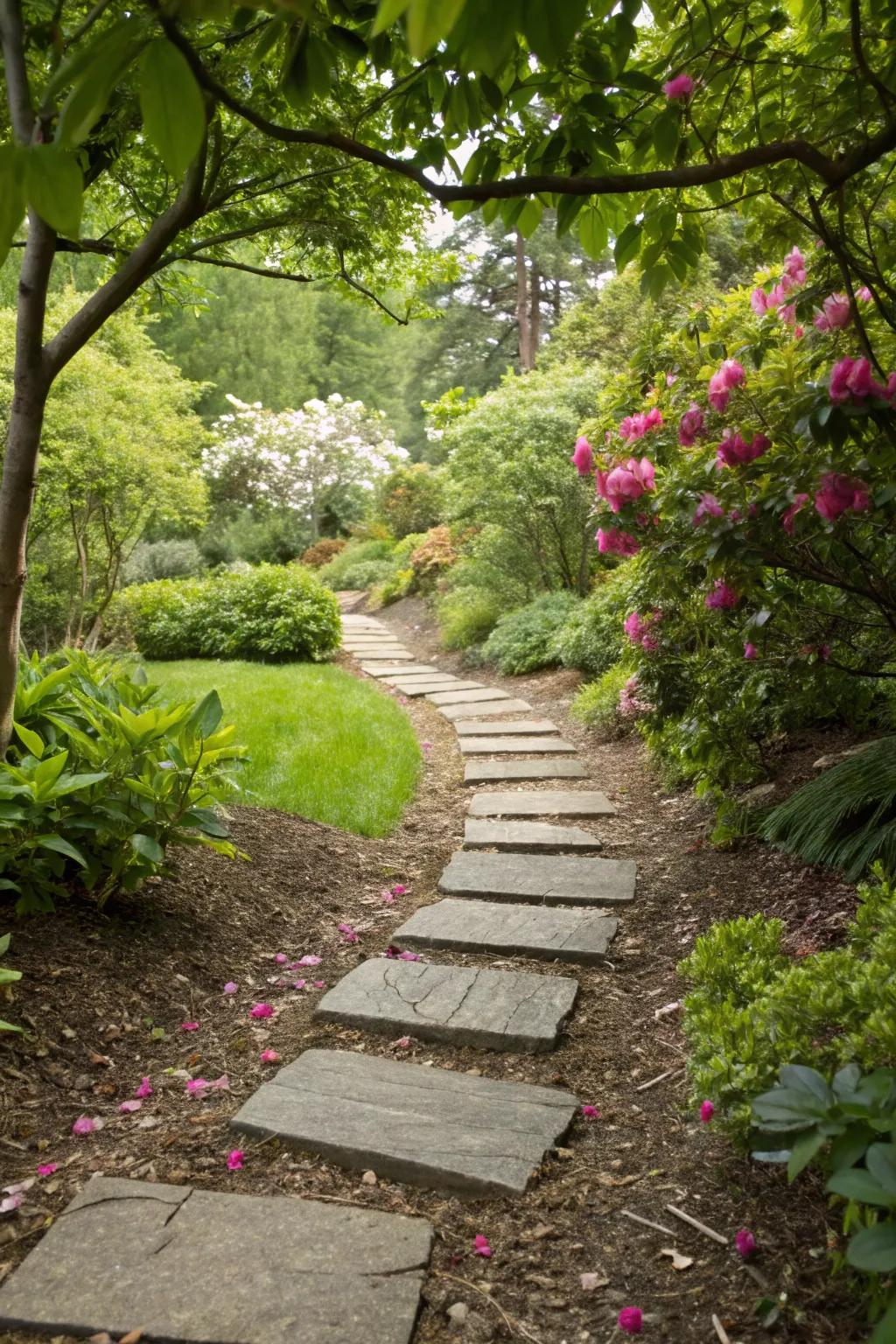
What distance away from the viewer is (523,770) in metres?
4.88

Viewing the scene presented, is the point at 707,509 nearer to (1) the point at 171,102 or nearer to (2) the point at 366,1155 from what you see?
(2) the point at 366,1155

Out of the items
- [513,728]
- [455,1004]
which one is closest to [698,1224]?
[455,1004]

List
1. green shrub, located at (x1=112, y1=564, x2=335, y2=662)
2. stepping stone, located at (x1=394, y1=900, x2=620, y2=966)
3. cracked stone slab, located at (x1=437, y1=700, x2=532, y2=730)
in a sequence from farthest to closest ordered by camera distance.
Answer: green shrub, located at (x1=112, y1=564, x2=335, y2=662) < cracked stone slab, located at (x1=437, y1=700, x2=532, y2=730) < stepping stone, located at (x1=394, y1=900, x2=620, y2=966)

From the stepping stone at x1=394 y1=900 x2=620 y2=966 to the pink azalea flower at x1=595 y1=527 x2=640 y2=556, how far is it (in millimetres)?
1465

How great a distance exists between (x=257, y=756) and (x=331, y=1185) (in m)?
3.21

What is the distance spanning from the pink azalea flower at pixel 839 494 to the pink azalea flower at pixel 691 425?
77 cm

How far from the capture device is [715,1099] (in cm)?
157

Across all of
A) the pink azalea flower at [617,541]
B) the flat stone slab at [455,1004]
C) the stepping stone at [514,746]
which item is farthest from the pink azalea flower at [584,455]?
the stepping stone at [514,746]

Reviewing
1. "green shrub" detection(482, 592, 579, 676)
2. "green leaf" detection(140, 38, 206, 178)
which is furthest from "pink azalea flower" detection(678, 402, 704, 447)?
"green shrub" detection(482, 592, 579, 676)

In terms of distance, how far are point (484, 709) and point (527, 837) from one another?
117 inches

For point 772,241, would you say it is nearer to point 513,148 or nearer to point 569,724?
point 513,148

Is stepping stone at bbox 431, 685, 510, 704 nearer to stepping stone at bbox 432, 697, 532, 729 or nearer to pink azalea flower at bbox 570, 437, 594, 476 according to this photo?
stepping stone at bbox 432, 697, 532, 729

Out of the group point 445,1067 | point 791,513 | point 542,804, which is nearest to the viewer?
point 445,1067

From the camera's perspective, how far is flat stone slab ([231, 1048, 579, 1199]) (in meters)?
1.68
